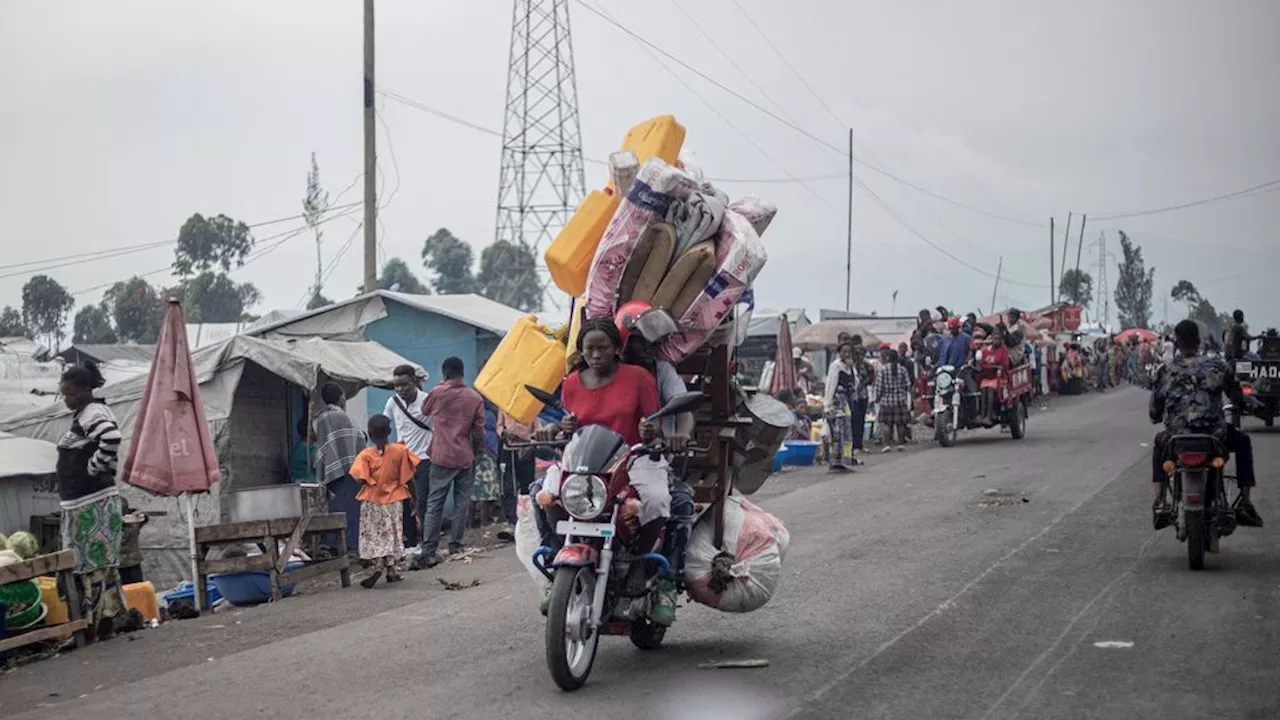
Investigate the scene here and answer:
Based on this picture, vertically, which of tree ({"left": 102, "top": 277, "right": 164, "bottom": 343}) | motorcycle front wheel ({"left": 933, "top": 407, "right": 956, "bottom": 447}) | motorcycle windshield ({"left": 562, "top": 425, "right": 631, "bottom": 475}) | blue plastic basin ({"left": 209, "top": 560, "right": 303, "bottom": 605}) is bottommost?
blue plastic basin ({"left": 209, "top": 560, "right": 303, "bottom": 605})

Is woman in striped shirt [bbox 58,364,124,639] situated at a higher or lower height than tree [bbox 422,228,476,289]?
lower

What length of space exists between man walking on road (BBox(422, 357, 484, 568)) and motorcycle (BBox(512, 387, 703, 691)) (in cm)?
613

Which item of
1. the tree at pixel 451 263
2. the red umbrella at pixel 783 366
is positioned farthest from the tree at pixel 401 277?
the red umbrella at pixel 783 366

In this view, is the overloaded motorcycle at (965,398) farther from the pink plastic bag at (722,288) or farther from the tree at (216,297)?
the tree at (216,297)

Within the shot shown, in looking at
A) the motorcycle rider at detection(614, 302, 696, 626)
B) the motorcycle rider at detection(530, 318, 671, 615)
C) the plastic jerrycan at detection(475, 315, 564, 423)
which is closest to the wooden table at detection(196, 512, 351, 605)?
the plastic jerrycan at detection(475, 315, 564, 423)

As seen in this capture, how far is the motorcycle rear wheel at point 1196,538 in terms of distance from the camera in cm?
Answer: 970

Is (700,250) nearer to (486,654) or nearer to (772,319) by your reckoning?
(486,654)

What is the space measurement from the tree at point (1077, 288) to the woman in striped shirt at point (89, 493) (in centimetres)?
9307

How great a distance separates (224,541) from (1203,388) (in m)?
8.21

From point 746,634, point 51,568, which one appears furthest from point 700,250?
point 51,568

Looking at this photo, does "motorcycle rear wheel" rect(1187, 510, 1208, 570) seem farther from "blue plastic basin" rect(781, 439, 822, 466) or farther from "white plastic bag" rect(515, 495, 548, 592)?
"blue plastic basin" rect(781, 439, 822, 466)

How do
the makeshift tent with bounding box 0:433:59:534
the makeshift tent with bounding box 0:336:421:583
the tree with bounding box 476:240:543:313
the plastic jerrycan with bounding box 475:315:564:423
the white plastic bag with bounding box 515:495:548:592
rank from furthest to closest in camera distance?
the tree with bounding box 476:240:543:313 → the makeshift tent with bounding box 0:336:421:583 → the makeshift tent with bounding box 0:433:59:534 → the plastic jerrycan with bounding box 475:315:564:423 → the white plastic bag with bounding box 515:495:548:592

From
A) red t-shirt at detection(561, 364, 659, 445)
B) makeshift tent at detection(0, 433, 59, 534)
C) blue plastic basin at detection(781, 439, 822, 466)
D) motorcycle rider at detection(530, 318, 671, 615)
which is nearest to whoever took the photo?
motorcycle rider at detection(530, 318, 671, 615)

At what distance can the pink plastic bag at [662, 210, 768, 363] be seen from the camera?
755 cm
